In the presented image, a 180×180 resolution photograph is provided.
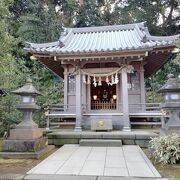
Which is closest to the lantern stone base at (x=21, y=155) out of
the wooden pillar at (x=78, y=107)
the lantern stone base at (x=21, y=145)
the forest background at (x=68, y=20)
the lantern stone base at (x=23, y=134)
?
the lantern stone base at (x=21, y=145)

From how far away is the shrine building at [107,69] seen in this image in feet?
29.6

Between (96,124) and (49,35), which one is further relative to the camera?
(49,35)

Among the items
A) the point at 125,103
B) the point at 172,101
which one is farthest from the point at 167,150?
the point at 125,103

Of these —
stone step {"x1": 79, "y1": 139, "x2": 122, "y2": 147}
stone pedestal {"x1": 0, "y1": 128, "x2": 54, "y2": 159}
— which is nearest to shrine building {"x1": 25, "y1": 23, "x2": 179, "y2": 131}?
stone step {"x1": 79, "y1": 139, "x2": 122, "y2": 147}

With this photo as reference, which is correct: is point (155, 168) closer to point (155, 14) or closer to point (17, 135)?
point (17, 135)

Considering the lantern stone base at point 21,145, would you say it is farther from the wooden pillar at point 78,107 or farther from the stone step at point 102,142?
the wooden pillar at point 78,107

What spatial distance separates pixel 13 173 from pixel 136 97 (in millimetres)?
7275

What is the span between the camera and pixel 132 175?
411cm

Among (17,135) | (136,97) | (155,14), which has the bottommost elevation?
(17,135)

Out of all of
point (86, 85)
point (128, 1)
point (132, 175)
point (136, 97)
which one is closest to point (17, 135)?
point (132, 175)

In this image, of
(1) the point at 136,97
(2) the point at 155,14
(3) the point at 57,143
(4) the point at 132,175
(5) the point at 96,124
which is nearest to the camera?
(4) the point at 132,175

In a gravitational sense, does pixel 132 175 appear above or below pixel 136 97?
below

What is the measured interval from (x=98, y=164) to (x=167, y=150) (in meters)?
1.63

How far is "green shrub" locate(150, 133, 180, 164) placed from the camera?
16.4 ft
